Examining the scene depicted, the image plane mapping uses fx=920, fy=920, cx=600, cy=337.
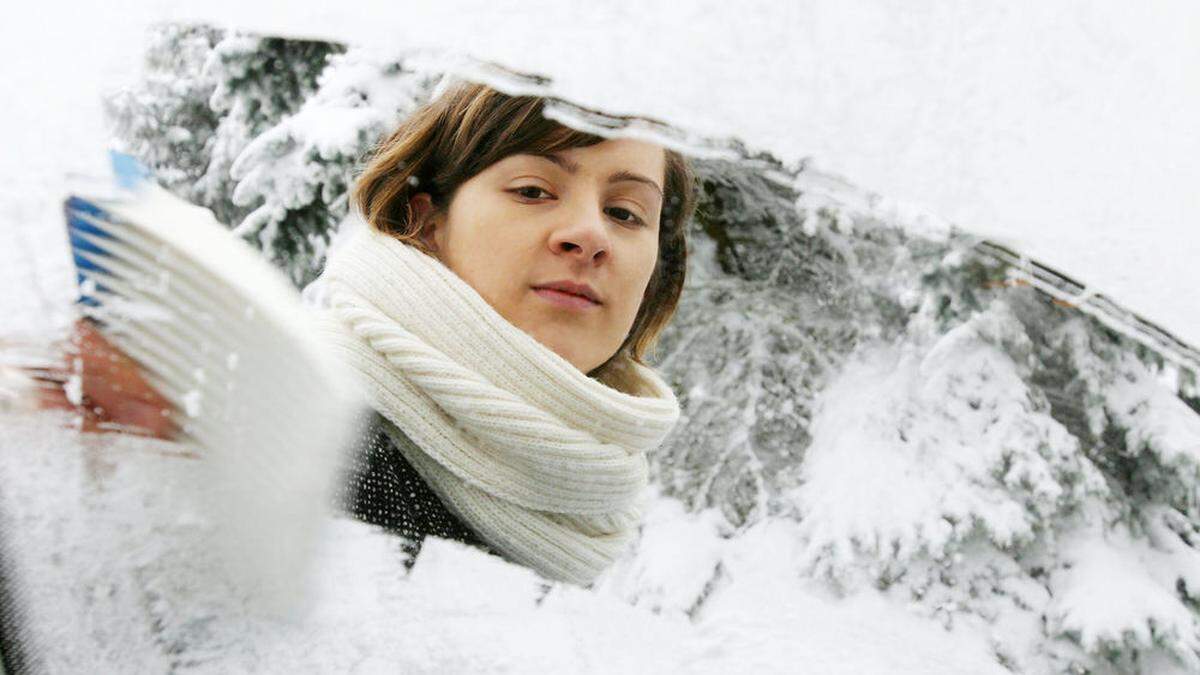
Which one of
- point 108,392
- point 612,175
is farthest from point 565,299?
point 108,392

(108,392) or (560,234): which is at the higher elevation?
(560,234)

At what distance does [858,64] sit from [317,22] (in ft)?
1.26

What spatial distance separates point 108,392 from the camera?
0.54 m

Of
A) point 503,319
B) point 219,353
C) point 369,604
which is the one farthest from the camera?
point 503,319

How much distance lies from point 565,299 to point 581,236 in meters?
0.05

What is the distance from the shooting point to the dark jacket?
26.3 inches

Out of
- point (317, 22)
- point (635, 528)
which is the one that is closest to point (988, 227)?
point (635, 528)

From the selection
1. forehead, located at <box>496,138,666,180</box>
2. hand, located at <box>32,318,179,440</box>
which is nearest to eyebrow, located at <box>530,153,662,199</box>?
forehead, located at <box>496,138,666,180</box>

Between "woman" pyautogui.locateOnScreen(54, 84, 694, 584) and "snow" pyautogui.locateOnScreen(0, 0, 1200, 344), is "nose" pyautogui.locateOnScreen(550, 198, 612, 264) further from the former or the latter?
"snow" pyautogui.locateOnScreen(0, 0, 1200, 344)

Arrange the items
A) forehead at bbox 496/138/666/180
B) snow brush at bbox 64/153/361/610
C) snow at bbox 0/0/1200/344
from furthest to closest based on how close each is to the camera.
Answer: forehead at bbox 496/138/666/180, snow at bbox 0/0/1200/344, snow brush at bbox 64/153/361/610

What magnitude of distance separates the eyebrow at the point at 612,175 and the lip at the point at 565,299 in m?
0.10

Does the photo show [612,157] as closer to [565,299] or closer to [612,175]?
[612,175]

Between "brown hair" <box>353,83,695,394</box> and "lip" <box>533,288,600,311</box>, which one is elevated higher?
"brown hair" <box>353,83,695,394</box>

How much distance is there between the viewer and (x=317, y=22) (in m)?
0.65
